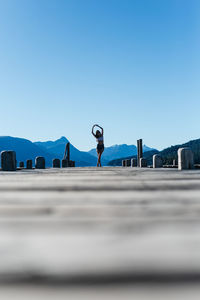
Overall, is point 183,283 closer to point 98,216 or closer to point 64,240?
point 64,240

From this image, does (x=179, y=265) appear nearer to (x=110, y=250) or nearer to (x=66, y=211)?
(x=110, y=250)

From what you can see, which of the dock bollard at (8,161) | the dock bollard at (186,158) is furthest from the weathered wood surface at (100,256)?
the dock bollard at (8,161)

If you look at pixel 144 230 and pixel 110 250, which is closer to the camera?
pixel 110 250

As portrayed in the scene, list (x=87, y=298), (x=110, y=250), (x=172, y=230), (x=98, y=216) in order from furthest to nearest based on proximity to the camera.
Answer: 1. (x=98, y=216)
2. (x=172, y=230)
3. (x=110, y=250)
4. (x=87, y=298)

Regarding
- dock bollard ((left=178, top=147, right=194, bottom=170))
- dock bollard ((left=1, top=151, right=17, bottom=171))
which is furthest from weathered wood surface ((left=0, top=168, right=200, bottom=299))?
dock bollard ((left=1, top=151, right=17, bottom=171))

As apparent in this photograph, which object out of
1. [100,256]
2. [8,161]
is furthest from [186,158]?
[100,256]

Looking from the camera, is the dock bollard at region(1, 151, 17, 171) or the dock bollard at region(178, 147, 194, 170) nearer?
the dock bollard at region(178, 147, 194, 170)

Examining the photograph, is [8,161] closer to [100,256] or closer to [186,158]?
[186,158]

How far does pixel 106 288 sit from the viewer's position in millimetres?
461

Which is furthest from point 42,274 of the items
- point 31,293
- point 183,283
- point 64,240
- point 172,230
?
point 172,230

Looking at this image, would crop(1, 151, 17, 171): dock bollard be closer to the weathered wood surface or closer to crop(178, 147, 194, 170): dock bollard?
crop(178, 147, 194, 170): dock bollard

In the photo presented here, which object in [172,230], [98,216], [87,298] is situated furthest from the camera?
[98,216]

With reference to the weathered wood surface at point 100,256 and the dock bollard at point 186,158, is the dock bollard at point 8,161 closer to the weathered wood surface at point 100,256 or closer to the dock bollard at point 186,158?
the dock bollard at point 186,158

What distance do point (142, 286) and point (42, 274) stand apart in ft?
0.64
